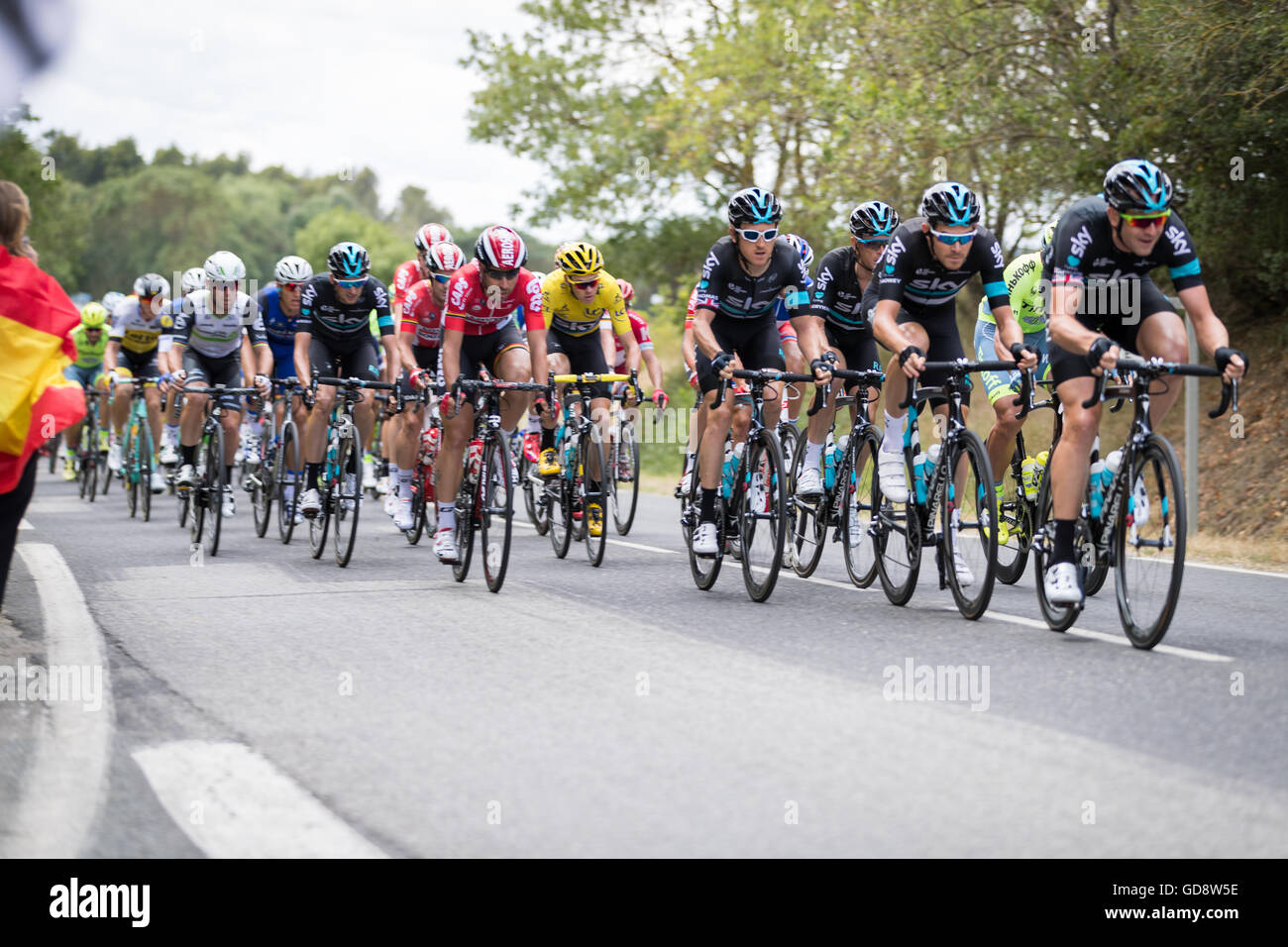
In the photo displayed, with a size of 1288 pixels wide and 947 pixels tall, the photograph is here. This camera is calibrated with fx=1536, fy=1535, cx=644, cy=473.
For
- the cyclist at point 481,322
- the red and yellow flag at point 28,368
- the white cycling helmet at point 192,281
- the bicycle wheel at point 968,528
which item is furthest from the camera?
the white cycling helmet at point 192,281

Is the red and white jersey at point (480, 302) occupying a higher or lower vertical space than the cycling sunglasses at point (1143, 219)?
lower

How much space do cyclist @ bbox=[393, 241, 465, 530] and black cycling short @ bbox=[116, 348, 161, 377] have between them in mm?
5409

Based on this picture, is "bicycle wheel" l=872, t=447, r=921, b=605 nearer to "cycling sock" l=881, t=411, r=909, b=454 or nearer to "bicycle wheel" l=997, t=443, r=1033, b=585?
"cycling sock" l=881, t=411, r=909, b=454

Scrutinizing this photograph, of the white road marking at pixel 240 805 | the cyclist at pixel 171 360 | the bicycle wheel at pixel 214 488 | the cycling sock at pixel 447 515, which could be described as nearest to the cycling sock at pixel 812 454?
the cycling sock at pixel 447 515

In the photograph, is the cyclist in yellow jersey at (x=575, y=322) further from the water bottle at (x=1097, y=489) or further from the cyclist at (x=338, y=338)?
the water bottle at (x=1097, y=489)

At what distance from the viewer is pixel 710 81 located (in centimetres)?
3072

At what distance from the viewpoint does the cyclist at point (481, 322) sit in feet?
31.2

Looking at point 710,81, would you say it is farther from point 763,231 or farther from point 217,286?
point 763,231

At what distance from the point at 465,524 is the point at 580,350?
3027 millimetres

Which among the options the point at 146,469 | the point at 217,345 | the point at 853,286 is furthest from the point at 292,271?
the point at 853,286

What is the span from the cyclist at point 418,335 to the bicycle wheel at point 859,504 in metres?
3.19

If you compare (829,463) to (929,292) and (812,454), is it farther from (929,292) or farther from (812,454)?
(929,292)

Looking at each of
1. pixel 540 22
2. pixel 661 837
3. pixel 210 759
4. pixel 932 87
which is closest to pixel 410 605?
pixel 210 759

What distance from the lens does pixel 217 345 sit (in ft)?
43.4
